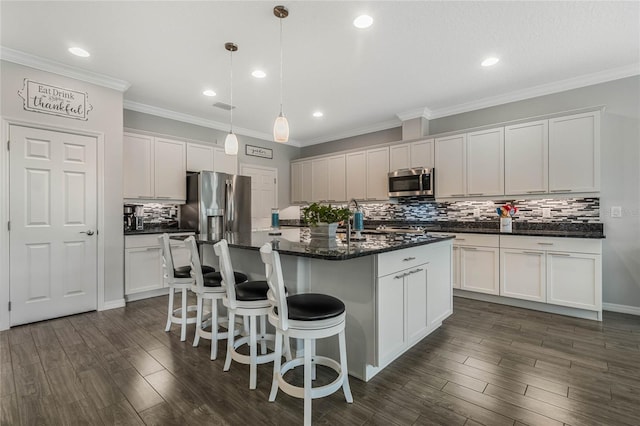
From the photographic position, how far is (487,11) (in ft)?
8.04

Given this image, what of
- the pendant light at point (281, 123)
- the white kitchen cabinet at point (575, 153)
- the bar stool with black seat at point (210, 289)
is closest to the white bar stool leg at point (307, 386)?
the bar stool with black seat at point (210, 289)

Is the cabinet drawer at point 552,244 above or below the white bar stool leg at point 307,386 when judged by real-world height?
above

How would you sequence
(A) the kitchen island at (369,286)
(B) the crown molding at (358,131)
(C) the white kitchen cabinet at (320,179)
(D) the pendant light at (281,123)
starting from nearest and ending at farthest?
(A) the kitchen island at (369,286), (D) the pendant light at (281,123), (B) the crown molding at (358,131), (C) the white kitchen cabinet at (320,179)

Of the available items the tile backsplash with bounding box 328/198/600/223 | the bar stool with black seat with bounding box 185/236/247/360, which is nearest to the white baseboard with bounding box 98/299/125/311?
the bar stool with black seat with bounding box 185/236/247/360

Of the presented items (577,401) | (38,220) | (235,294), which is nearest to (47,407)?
(235,294)

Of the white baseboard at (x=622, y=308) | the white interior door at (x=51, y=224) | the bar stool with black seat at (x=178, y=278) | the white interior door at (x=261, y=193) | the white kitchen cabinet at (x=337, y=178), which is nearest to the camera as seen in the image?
the bar stool with black seat at (x=178, y=278)

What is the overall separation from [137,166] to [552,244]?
5458 millimetres

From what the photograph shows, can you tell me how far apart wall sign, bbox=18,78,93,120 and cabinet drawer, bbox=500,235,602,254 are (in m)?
5.29

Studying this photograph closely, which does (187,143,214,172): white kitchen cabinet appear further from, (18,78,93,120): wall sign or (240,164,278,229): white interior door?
(18,78,93,120): wall sign

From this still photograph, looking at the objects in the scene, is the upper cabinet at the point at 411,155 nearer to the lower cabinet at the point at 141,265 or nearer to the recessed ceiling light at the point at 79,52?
the lower cabinet at the point at 141,265

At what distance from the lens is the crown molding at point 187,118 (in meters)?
4.53

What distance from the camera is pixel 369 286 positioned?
2.07m

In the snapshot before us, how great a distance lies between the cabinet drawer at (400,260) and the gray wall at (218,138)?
4102 millimetres

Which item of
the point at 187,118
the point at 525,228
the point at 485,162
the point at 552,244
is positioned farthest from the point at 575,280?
the point at 187,118
